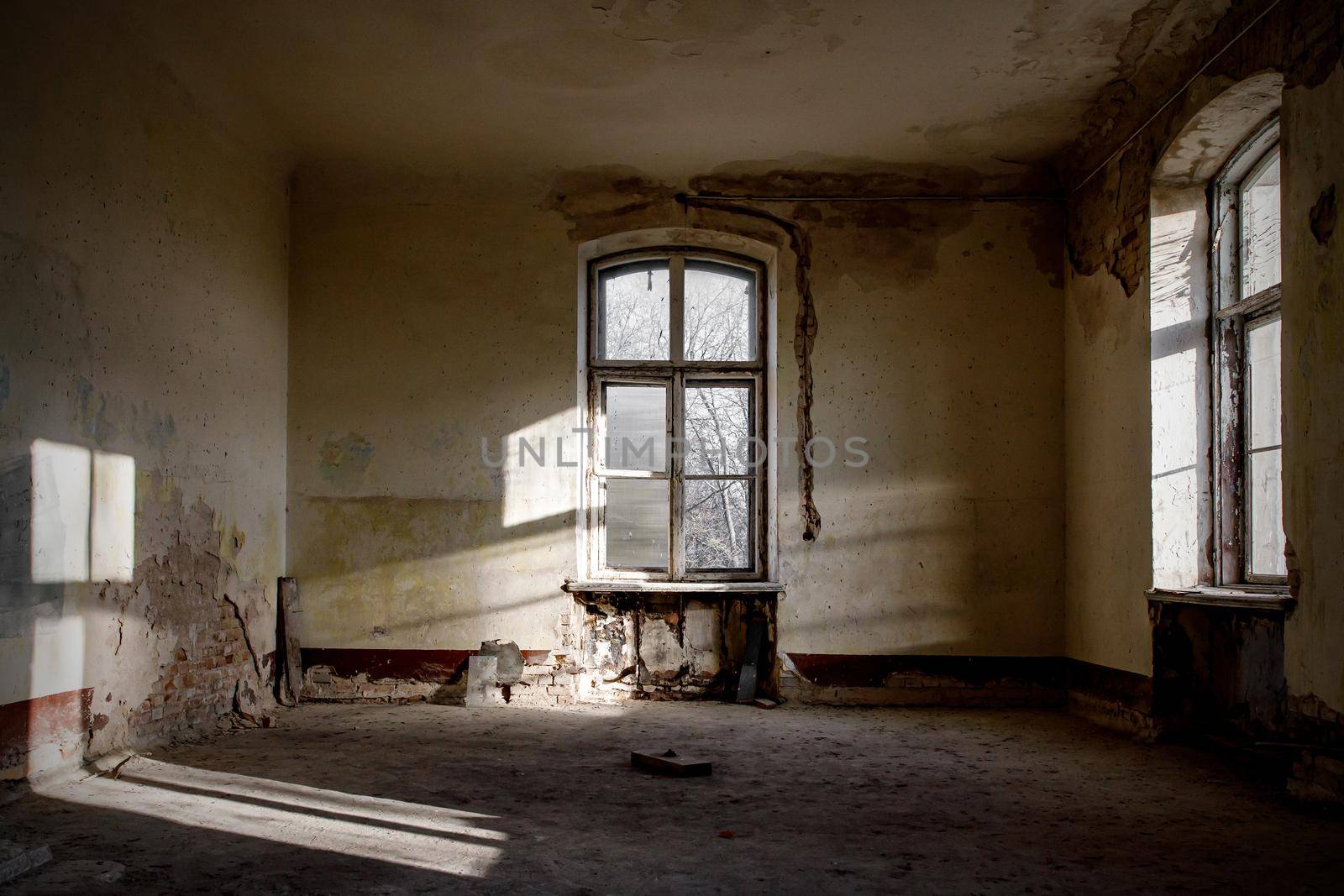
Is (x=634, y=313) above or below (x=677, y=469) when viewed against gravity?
above

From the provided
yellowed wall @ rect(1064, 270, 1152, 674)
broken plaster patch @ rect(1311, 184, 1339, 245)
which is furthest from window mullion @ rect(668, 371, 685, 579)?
broken plaster patch @ rect(1311, 184, 1339, 245)

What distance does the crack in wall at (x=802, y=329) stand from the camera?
19.1ft

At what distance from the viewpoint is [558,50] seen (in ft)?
14.9

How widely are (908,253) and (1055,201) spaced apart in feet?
2.98

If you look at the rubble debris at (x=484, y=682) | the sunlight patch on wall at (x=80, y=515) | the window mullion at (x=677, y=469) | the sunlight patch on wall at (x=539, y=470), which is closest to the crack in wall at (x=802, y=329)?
the window mullion at (x=677, y=469)

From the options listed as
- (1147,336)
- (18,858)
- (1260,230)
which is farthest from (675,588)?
(18,858)

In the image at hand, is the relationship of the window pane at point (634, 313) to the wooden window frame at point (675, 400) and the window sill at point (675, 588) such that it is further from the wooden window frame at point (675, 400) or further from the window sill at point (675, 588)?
the window sill at point (675, 588)

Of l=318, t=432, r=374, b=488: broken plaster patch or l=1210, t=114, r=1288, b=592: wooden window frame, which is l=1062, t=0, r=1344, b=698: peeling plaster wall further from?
l=318, t=432, r=374, b=488: broken plaster patch

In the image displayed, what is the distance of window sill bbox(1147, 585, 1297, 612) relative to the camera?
373 centimetres

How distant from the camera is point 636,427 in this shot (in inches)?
242

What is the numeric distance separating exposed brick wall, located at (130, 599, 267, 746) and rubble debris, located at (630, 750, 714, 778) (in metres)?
2.14

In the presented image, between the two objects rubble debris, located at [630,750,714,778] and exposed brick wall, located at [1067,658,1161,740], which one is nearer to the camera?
rubble debris, located at [630,750,714,778]

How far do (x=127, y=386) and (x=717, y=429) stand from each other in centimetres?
326

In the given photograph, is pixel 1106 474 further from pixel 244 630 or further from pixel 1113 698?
pixel 244 630
